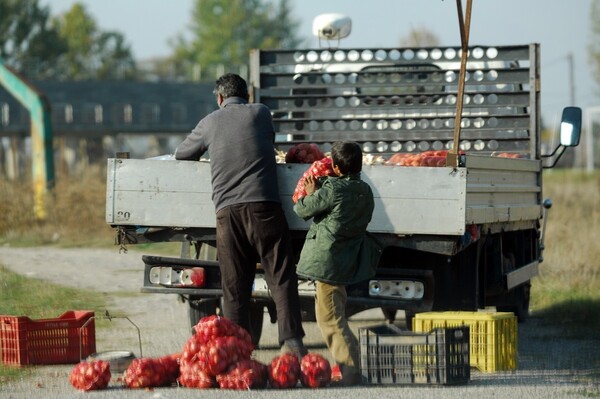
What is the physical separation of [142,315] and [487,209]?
5.19m

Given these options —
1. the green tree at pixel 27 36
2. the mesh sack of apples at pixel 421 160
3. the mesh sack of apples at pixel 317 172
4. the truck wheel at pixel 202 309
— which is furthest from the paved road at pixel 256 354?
the green tree at pixel 27 36

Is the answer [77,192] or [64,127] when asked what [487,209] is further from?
[64,127]

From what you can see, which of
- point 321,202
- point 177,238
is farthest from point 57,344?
point 321,202

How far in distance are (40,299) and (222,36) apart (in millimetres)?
102693

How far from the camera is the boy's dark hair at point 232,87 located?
959cm

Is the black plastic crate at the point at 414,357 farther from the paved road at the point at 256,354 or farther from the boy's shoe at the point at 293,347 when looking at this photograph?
the boy's shoe at the point at 293,347

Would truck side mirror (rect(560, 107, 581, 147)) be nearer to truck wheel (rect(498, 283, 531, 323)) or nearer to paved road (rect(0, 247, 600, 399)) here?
truck wheel (rect(498, 283, 531, 323))

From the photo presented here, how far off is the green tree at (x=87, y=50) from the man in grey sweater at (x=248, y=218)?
95.4 meters

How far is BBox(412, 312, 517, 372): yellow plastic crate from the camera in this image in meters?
9.55

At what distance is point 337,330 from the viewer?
29.0 ft

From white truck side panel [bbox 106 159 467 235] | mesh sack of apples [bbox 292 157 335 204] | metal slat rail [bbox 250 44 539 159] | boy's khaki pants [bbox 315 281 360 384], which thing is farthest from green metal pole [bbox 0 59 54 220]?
boy's khaki pants [bbox 315 281 360 384]

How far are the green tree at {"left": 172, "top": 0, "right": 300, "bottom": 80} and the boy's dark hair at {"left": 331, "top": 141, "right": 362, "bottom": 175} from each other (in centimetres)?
10286

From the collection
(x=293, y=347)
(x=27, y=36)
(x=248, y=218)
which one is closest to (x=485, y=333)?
(x=293, y=347)

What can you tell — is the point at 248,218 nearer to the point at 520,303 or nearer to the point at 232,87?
the point at 232,87
